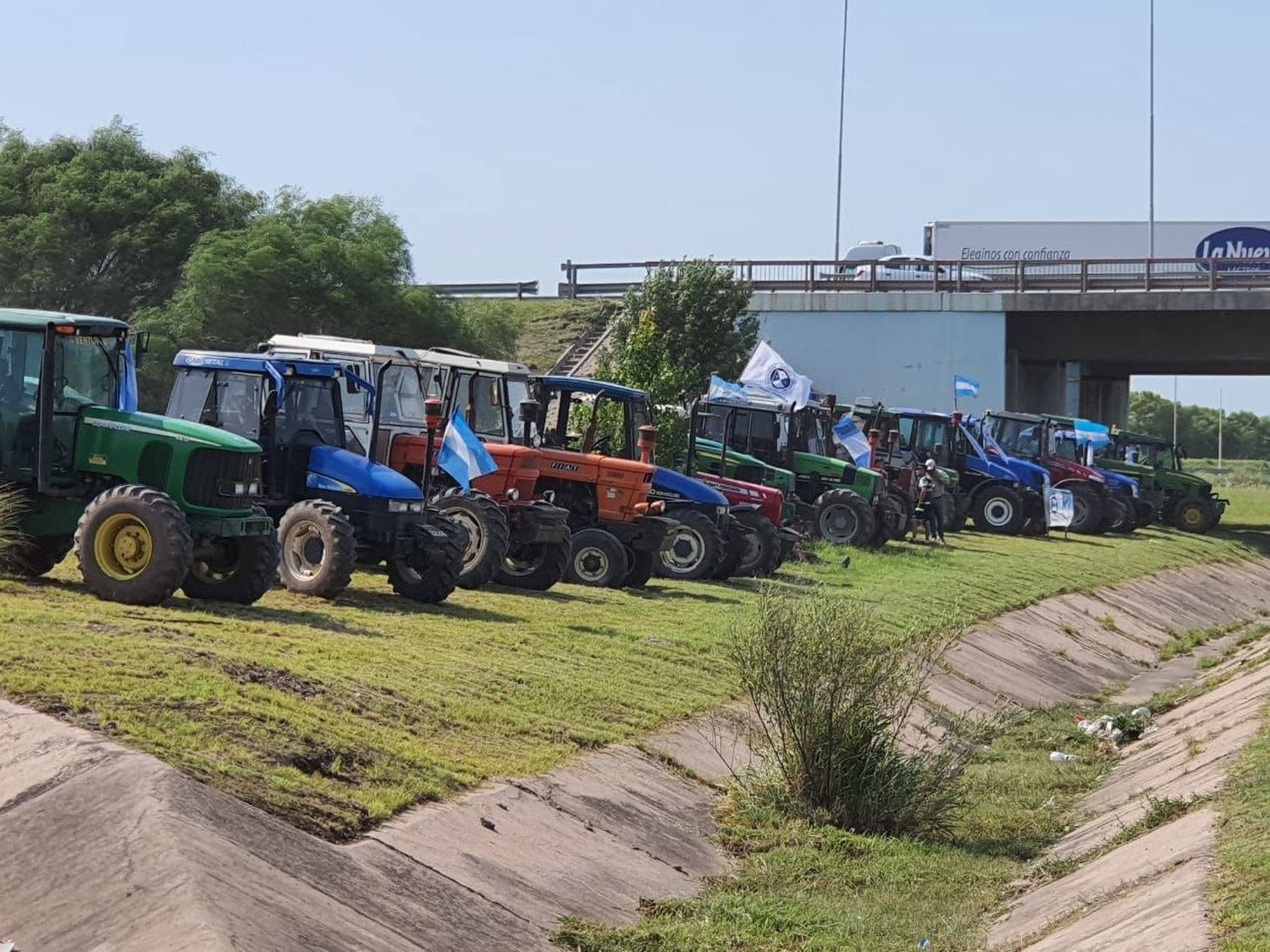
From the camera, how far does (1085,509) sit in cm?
4491

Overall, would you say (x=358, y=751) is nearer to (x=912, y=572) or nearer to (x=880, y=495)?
(x=912, y=572)

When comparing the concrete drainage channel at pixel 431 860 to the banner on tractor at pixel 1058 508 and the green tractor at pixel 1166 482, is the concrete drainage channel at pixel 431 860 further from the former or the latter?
the green tractor at pixel 1166 482

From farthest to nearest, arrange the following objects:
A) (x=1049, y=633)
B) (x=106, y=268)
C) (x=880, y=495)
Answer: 1. (x=106, y=268)
2. (x=880, y=495)
3. (x=1049, y=633)

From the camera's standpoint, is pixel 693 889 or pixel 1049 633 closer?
pixel 693 889

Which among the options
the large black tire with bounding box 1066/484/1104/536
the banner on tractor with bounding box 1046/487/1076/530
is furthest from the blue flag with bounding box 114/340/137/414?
the large black tire with bounding box 1066/484/1104/536

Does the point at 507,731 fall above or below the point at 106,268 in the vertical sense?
below

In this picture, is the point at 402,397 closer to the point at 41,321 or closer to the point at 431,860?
the point at 41,321

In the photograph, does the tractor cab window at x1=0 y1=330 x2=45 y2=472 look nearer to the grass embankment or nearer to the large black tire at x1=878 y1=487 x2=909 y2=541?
the large black tire at x1=878 y1=487 x2=909 y2=541

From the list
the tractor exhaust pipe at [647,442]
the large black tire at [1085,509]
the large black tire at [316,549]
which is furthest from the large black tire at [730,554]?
the large black tire at [1085,509]

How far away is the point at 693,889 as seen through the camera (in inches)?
468

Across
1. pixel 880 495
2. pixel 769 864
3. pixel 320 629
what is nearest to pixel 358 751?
pixel 769 864

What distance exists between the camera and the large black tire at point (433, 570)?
731 inches

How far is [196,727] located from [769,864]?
405 centimetres

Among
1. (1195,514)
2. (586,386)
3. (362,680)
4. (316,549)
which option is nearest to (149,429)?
(316,549)
